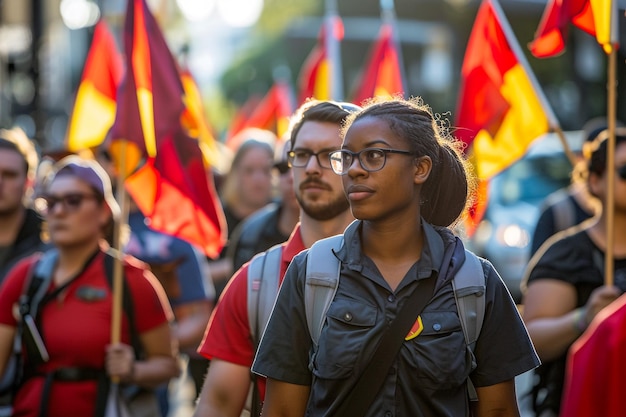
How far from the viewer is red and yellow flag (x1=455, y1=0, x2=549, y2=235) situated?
8.12 m

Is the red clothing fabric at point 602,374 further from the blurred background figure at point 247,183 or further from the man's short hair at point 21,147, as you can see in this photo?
the blurred background figure at point 247,183

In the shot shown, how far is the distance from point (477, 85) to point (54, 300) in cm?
328

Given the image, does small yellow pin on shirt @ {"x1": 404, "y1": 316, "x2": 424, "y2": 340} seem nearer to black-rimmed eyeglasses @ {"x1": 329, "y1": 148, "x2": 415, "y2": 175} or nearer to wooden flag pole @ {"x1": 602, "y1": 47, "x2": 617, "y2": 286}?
black-rimmed eyeglasses @ {"x1": 329, "y1": 148, "x2": 415, "y2": 175}

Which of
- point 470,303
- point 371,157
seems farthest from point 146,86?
point 470,303

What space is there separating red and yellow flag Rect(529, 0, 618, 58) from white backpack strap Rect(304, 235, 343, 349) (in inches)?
115

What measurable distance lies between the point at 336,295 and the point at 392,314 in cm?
17

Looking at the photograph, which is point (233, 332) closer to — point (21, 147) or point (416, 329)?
point (416, 329)

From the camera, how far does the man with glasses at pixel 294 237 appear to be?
477 centimetres

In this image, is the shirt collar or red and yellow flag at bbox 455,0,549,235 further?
red and yellow flag at bbox 455,0,549,235

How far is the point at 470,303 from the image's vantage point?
3879 mm

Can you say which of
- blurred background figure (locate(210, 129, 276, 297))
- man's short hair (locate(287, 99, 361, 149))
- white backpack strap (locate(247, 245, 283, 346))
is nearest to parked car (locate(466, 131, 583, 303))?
blurred background figure (locate(210, 129, 276, 297))

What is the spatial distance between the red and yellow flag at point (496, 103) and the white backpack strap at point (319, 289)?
4189 mm

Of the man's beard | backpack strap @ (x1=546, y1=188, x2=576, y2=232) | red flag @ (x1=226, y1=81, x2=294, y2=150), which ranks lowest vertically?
backpack strap @ (x1=546, y1=188, x2=576, y2=232)

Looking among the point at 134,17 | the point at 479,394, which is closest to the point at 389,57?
the point at 134,17
